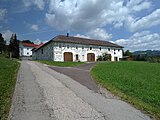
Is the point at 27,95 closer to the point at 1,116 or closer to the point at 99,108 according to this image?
the point at 1,116

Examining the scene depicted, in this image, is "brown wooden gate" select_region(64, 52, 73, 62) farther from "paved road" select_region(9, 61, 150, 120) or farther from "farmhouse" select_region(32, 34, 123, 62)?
"paved road" select_region(9, 61, 150, 120)

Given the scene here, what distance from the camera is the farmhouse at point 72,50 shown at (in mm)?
41188

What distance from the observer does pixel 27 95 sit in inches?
313

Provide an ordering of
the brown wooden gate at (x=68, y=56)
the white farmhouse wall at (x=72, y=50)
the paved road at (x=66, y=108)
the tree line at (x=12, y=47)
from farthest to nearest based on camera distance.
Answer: the tree line at (x=12, y=47) → the brown wooden gate at (x=68, y=56) → the white farmhouse wall at (x=72, y=50) → the paved road at (x=66, y=108)

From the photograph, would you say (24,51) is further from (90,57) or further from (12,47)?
(90,57)

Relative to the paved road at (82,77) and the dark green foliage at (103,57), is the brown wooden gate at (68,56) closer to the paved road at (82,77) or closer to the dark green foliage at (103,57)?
the dark green foliage at (103,57)

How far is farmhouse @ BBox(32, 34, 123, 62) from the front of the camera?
41188 mm

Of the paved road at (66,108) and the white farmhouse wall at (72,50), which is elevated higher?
the white farmhouse wall at (72,50)

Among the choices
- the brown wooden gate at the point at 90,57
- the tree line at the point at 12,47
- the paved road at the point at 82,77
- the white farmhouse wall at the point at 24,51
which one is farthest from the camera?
the white farmhouse wall at the point at 24,51

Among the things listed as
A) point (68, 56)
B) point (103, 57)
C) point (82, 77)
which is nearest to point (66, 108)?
point (82, 77)

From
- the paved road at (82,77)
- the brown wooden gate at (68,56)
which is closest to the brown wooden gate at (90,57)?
the brown wooden gate at (68,56)

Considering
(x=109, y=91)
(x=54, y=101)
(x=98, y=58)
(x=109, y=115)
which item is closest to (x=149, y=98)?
(x=109, y=91)

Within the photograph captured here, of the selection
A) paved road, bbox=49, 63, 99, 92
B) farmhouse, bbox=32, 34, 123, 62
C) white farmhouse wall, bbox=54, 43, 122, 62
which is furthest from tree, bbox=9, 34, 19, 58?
paved road, bbox=49, 63, 99, 92

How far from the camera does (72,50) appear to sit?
144ft
